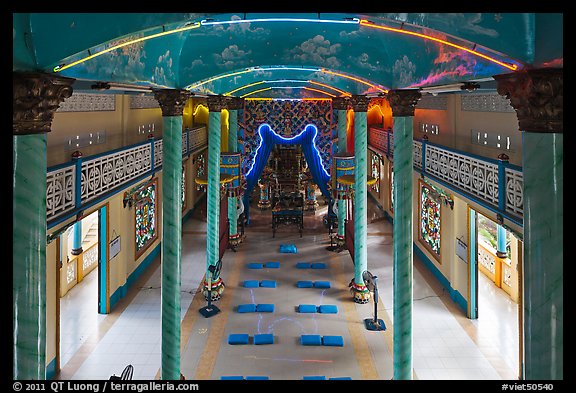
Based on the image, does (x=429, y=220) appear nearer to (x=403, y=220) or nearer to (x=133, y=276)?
(x=403, y=220)

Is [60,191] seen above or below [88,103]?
below

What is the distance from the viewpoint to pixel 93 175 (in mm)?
9133

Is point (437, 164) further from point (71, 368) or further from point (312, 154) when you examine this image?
point (71, 368)

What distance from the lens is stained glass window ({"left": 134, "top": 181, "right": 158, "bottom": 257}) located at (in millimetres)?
15250

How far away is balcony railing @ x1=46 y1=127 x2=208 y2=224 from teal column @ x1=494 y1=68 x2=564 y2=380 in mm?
6886

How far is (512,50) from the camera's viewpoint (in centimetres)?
423

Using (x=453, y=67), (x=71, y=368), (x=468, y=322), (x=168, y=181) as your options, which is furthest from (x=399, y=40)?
(x=71, y=368)

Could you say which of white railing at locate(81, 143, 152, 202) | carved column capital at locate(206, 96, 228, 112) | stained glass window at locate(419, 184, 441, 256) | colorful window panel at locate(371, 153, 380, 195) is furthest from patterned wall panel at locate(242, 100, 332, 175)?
white railing at locate(81, 143, 152, 202)

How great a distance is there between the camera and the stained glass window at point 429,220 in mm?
15337

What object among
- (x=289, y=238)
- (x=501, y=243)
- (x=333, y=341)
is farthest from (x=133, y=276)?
(x=501, y=243)

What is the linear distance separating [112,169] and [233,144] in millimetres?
9655

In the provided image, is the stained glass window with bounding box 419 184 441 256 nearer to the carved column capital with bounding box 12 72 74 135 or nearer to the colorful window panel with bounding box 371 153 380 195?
the colorful window panel with bounding box 371 153 380 195

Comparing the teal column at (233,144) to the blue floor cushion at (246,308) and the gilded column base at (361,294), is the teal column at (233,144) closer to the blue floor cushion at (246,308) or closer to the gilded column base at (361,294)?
the blue floor cushion at (246,308)

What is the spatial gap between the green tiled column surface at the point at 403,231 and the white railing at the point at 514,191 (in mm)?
1695
